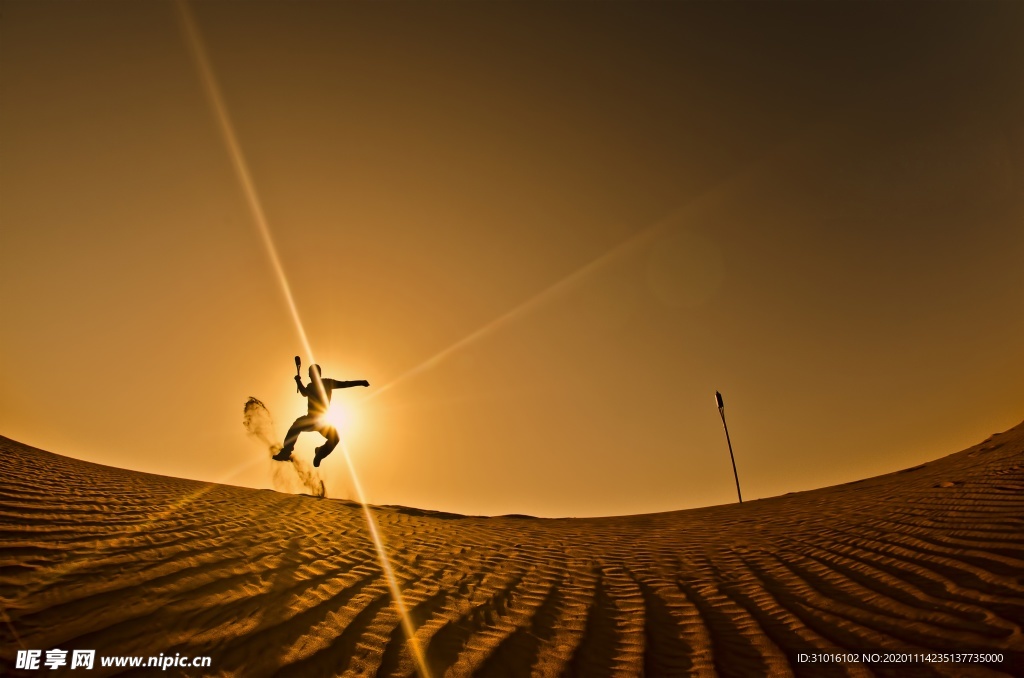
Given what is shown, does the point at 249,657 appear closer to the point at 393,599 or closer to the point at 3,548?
the point at 393,599

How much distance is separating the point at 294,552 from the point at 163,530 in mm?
1147

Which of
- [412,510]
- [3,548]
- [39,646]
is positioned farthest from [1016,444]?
[3,548]

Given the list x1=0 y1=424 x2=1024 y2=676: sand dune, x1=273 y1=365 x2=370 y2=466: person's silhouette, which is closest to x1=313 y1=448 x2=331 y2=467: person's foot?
x1=273 y1=365 x2=370 y2=466: person's silhouette

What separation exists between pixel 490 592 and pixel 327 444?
656 cm

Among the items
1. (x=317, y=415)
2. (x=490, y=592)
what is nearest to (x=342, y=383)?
(x=317, y=415)

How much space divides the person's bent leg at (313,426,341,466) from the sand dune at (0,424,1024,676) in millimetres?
3061

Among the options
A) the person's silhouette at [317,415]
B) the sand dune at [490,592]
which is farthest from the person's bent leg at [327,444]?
the sand dune at [490,592]

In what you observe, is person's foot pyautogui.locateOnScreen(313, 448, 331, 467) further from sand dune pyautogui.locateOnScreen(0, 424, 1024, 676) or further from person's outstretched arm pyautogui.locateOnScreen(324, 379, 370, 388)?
sand dune pyautogui.locateOnScreen(0, 424, 1024, 676)

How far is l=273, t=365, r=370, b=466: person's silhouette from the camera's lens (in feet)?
29.5

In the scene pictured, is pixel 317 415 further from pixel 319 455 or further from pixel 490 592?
pixel 490 592

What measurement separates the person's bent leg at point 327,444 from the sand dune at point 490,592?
10.0 feet

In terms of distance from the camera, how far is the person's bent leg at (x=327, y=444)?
9266 millimetres

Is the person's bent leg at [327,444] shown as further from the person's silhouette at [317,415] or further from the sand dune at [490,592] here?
the sand dune at [490,592]

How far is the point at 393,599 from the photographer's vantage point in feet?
10.9
